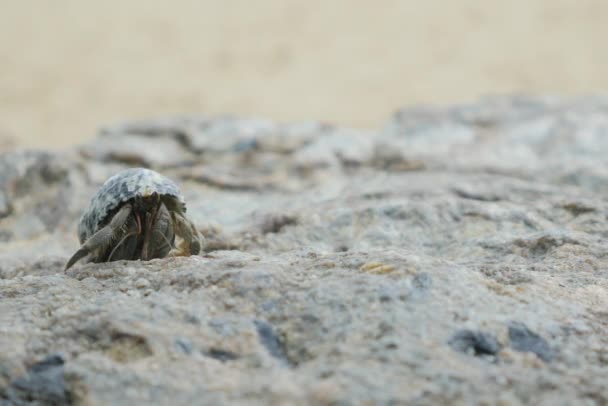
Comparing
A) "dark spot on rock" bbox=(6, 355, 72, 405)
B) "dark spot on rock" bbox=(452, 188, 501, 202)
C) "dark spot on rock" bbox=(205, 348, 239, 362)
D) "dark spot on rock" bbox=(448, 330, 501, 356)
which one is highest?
"dark spot on rock" bbox=(452, 188, 501, 202)

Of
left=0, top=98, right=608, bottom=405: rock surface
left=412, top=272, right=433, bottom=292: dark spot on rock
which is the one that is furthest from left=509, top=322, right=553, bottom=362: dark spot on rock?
left=412, top=272, right=433, bottom=292: dark spot on rock

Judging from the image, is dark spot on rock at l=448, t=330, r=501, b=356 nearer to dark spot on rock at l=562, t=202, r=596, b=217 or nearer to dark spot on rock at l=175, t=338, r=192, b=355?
dark spot on rock at l=175, t=338, r=192, b=355

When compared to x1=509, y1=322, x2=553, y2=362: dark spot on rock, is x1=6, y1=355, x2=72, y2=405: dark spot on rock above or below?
below

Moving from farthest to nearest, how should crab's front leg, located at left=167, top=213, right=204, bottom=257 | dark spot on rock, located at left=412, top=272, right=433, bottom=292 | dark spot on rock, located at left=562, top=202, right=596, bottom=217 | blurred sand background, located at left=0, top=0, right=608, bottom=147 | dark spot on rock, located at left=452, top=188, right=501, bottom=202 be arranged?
blurred sand background, located at left=0, top=0, right=608, bottom=147 → dark spot on rock, located at left=452, top=188, right=501, bottom=202 → dark spot on rock, located at left=562, top=202, right=596, bottom=217 → crab's front leg, located at left=167, top=213, right=204, bottom=257 → dark spot on rock, located at left=412, top=272, right=433, bottom=292

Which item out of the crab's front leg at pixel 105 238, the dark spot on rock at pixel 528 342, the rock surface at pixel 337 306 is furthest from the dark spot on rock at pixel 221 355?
the crab's front leg at pixel 105 238

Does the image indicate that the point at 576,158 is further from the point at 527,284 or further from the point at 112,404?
the point at 112,404

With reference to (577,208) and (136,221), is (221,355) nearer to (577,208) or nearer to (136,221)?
(136,221)

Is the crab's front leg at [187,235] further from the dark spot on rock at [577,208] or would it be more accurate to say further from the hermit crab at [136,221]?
the dark spot on rock at [577,208]

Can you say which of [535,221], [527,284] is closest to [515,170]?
[535,221]
